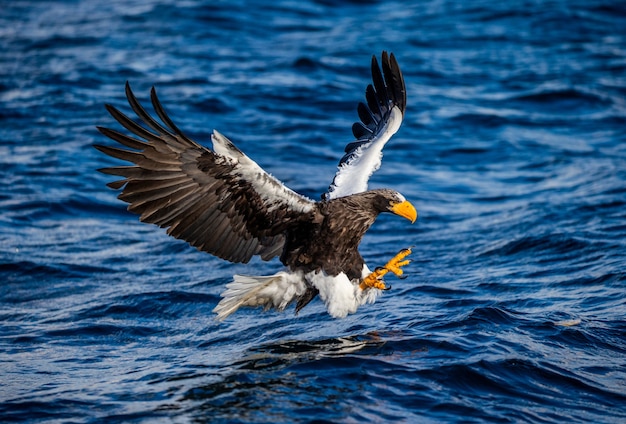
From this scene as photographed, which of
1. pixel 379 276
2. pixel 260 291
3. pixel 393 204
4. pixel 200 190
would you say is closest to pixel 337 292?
pixel 379 276

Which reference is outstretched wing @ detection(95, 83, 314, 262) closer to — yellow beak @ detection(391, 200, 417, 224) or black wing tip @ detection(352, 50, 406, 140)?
yellow beak @ detection(391, 200, 417, 224)

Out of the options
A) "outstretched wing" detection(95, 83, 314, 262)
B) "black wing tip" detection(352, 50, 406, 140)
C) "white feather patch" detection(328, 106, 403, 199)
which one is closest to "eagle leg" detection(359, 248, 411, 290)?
"outstretched wing" detection(95, 83, 314, 262)

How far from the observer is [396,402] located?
5691mm

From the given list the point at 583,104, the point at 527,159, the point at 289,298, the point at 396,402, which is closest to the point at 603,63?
the point at 583,104

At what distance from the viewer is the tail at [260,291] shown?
6.88m

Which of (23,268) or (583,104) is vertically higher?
(583,104)

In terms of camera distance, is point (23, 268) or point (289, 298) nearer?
A: point (289, 298)

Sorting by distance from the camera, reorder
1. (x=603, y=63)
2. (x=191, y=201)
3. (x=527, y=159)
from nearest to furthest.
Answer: (x=191, y=201) → (x=527, y=159) → (x=603, y=63)

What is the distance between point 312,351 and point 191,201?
1385 mm

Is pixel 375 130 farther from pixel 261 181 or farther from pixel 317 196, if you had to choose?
pixel 317 196

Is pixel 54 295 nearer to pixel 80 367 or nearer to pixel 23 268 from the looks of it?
pixel 23 268

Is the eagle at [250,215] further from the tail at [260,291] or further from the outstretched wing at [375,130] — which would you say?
the outstretched wing at [375,130]

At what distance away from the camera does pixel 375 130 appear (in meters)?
8.30

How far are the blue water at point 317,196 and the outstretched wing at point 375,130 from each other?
1109 millimetres
